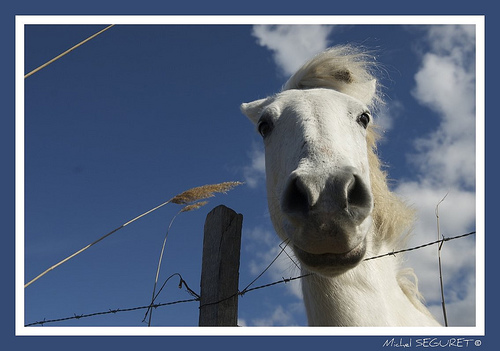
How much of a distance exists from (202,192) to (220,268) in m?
0.96

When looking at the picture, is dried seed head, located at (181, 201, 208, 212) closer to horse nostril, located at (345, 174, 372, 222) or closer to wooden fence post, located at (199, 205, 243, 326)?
wooden fence post, located at (199, 205, 243, 326)

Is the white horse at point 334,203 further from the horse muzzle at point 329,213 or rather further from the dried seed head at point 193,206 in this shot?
the dried seed head at point 193,206

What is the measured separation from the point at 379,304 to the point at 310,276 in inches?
16.7

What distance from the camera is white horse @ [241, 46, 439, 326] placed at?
79.0 inches

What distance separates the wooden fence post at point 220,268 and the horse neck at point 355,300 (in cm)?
55

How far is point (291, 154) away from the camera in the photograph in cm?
243

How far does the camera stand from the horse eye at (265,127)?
292 cm

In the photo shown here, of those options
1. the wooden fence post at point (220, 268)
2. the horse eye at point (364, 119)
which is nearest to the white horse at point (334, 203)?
the horse eye at point (364, 119)

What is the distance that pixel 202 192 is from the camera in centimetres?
321

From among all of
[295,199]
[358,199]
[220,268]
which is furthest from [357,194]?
[220,268]

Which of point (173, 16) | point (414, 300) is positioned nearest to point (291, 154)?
point (173, 16)

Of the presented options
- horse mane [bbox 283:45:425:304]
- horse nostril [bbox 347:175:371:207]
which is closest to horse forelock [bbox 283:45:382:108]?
horse mane [bbox 283:45:425:304]

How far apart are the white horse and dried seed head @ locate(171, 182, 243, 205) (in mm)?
368

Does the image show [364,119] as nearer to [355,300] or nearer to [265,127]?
[265,127]
